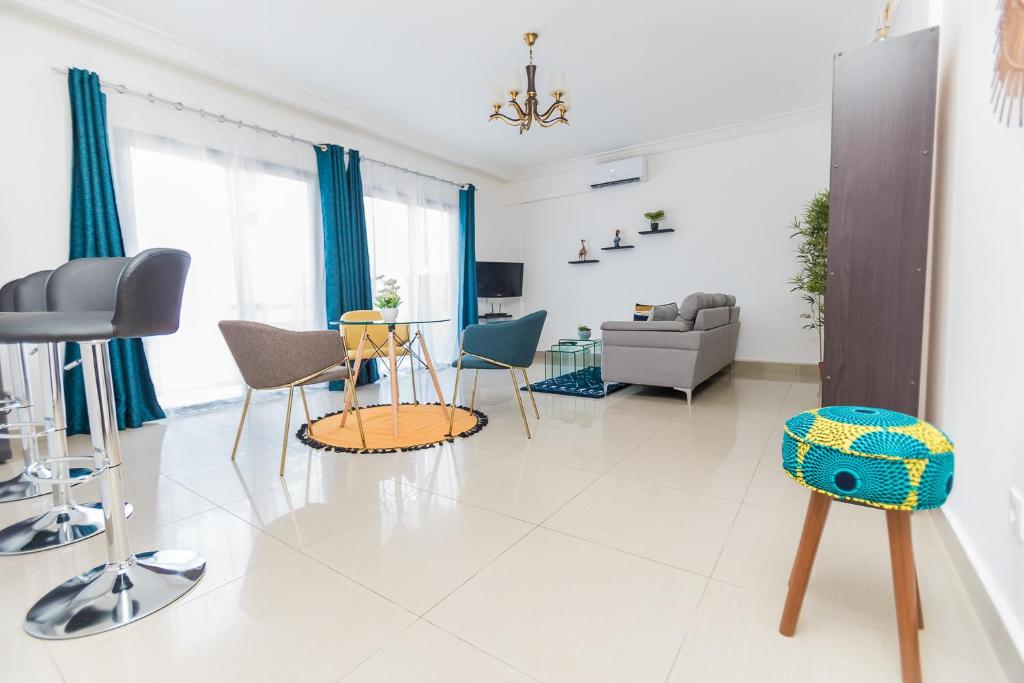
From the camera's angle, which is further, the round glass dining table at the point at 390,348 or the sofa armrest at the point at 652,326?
the sofa armrest at the point at 652,326

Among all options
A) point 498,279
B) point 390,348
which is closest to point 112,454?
point 390,348

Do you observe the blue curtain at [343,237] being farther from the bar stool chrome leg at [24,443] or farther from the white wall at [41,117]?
the bar stool chrome leg at [24,443]

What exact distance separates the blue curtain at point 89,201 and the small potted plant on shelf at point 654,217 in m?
5.21

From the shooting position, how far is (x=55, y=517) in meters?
1.87

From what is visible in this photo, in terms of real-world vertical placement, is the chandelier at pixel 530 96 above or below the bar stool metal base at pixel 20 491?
above

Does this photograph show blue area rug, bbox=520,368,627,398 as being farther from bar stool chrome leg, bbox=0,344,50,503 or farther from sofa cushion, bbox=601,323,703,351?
bar stool chrome leg, bbox=0,344,50,503

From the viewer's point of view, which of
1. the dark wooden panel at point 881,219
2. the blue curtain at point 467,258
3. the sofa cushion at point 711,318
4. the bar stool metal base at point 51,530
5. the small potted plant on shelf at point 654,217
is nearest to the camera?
the bar stool metal base at point 51,530

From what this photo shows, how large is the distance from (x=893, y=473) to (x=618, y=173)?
551cm

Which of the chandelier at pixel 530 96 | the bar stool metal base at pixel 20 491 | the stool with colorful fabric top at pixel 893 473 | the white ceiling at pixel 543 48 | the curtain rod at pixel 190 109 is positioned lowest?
the bar stool metal base at pixel 20 491

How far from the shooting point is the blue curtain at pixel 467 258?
630cm

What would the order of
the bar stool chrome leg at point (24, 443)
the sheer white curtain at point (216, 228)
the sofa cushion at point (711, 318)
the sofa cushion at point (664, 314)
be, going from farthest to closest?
the sofa cushion at point (664, 314)
the sofa cushion at point (711, 318)
the sheer white curtain at point (216, 228)
the bar stool chrome leg at point (24, 443)

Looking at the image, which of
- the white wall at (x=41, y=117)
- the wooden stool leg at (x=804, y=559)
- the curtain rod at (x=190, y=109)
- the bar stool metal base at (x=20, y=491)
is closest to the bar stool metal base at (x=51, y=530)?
the bar stool metal base at (x=20, y=491)

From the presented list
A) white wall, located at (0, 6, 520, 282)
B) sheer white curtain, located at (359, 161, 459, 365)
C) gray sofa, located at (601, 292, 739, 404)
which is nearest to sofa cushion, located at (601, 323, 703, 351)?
gray sofa, located at (601, 292, 739, 404)

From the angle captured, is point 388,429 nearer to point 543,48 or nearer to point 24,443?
point 24,443
